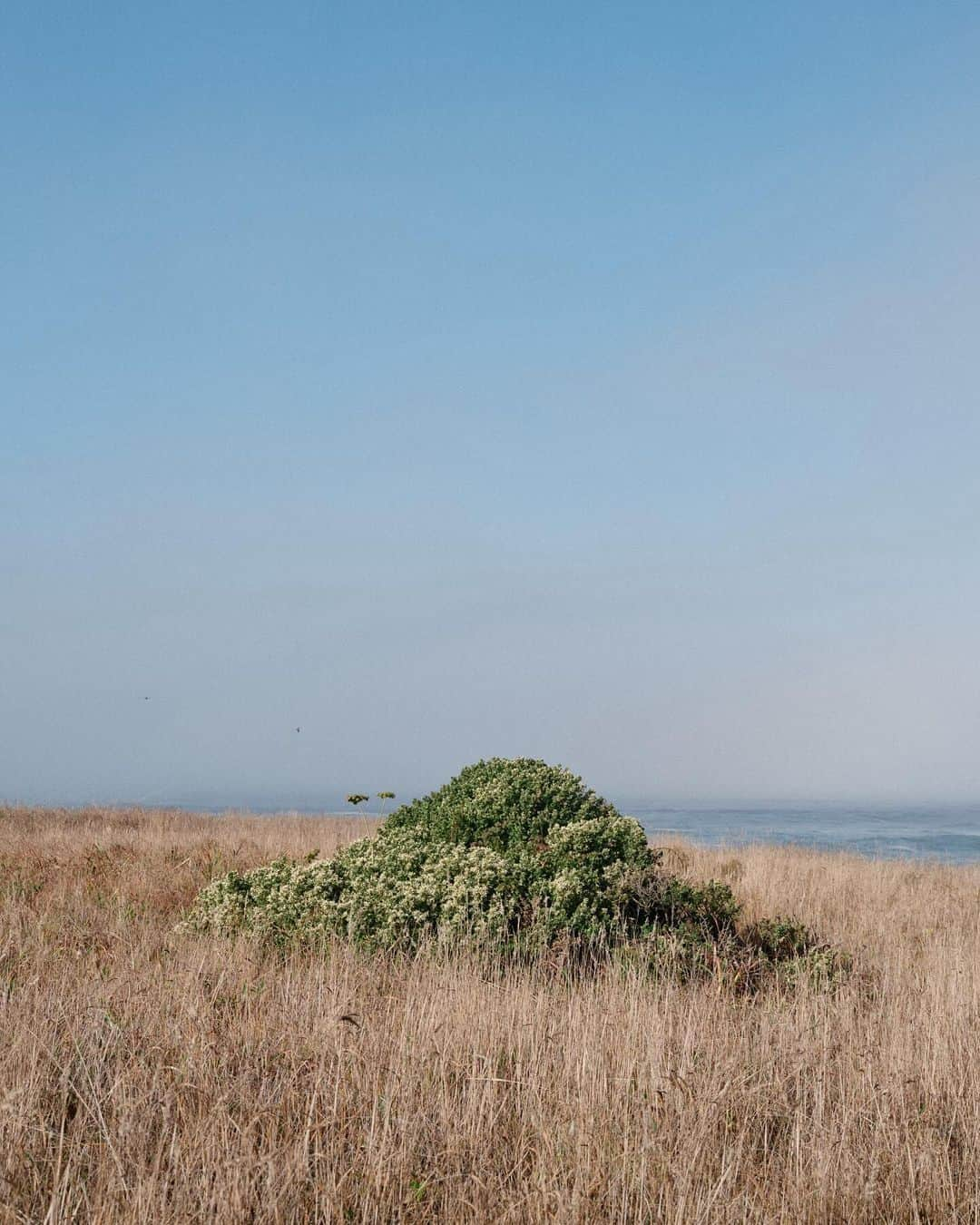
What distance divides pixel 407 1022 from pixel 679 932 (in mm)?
3398

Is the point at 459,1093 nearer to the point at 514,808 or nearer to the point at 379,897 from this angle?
the point at 379,897

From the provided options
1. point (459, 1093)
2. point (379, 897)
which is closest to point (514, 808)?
A: point (379, 897)

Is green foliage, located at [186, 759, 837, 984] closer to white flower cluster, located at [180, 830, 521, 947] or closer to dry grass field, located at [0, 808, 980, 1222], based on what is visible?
white flower cluster, located at [180, 830, 521, 947]

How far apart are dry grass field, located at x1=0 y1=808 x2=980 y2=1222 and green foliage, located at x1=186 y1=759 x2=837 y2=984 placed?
1.42ft

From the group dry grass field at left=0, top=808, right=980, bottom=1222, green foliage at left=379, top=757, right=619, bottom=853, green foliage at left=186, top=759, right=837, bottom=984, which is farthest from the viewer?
green foliage at left=379, top=757, right=619, bottom=853

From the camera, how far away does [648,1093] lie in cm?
457

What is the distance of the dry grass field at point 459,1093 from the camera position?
12.2 feet

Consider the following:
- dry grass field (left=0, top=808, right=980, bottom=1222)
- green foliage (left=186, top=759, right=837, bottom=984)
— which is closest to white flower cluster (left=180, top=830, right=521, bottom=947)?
green foliage (left=186, top=759, right=837, bottom=984)

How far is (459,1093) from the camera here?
15.1 feet

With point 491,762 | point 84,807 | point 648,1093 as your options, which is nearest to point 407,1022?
point 648,1093

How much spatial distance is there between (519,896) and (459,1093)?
3858 millimetres

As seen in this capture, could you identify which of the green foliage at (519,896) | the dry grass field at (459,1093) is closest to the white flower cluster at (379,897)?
the green foliage at (519,896)

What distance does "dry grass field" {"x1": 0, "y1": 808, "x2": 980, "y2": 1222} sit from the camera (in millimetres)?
3711

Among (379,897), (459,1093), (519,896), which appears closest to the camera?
(459,1093)
